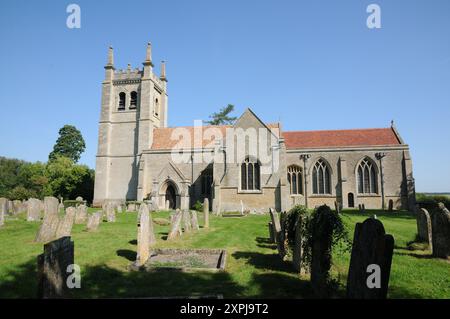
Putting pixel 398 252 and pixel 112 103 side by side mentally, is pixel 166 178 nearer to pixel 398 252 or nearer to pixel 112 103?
pixel 112 103

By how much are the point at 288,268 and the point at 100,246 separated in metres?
6.42

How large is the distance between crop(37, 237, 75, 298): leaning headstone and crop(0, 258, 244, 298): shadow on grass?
1.53ft

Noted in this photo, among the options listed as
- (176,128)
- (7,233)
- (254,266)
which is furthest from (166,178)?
(254,266)

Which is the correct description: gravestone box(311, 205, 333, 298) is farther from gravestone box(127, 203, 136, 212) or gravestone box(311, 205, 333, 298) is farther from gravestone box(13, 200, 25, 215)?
gravestone box(127, 203, 136, 212)

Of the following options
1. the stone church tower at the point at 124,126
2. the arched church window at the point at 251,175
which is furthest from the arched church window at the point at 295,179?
the stone church tower at the point at 124,126

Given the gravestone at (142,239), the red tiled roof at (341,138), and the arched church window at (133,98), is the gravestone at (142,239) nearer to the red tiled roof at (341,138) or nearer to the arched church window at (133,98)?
the red tiled roof at (341,138)

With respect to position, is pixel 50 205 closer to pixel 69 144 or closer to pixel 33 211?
pixel 33 211

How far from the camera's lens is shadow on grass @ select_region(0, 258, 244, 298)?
582cm

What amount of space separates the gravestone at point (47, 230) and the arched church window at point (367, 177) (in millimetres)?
28139

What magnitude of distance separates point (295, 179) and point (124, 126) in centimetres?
2060

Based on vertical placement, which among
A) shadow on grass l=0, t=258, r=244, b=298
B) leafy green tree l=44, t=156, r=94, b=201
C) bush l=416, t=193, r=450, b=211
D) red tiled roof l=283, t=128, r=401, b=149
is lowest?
shadow on grass l=0, t=258, r=244, b=298

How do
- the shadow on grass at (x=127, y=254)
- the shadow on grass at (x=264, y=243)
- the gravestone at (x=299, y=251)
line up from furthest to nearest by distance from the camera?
the shadow on grass at (x=264, y=243), the shadow on grass at (x=127, y=254), the gravestone at (x=299, y=251)

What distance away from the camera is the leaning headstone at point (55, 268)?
4.81 meters

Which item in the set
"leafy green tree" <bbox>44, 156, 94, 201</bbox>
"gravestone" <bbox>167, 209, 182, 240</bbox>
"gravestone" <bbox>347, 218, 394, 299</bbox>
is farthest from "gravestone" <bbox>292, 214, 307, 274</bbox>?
"leafy green tree" <bbox>44, 156, 94, 201</bbox>
